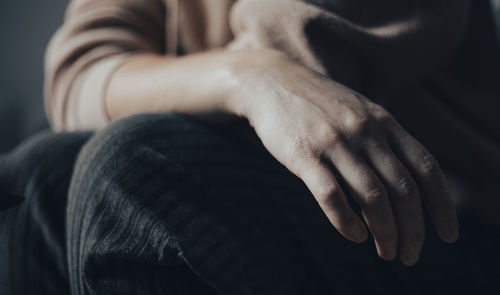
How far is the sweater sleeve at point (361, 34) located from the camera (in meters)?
0.36

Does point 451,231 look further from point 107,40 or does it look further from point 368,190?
point 107,40

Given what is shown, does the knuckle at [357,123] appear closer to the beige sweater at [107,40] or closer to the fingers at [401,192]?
the fingers at [401,192]

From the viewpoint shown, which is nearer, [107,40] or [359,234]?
[359,234]

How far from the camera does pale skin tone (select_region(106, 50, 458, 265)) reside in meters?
0.25

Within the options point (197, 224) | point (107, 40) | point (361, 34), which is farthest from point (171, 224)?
point (107, 40)

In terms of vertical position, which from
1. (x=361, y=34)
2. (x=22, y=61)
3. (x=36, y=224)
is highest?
(x=361, y=34)

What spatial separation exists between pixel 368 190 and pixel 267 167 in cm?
12

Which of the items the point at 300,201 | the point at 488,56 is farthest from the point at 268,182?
the point at 488,56

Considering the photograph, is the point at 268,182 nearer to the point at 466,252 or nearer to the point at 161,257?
the point at 161,257

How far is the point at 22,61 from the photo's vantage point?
170 cm

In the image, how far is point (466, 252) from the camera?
0.41 meters

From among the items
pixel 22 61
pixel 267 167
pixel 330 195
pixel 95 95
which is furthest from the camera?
pixel 22 61

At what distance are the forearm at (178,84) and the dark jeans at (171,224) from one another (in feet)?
0.08

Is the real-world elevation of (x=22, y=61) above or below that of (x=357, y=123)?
below
